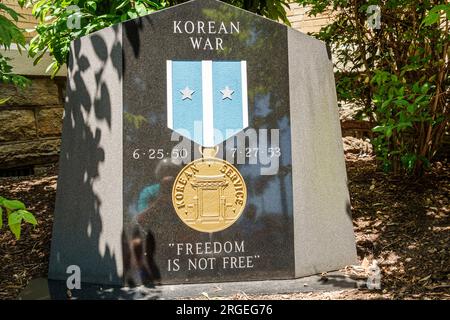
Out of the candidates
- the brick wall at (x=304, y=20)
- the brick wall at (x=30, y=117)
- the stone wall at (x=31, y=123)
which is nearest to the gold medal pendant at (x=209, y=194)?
the brick wall at (x=30, y=117)

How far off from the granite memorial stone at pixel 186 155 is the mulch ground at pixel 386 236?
417 millimetres

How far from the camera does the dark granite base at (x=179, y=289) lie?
139 inches

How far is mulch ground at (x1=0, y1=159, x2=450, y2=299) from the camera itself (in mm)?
3662

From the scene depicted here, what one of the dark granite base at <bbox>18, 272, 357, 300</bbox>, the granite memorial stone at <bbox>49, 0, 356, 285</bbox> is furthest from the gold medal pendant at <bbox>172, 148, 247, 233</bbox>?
the dark granite base at <bbox>18, 272, 357, 300</bbox>

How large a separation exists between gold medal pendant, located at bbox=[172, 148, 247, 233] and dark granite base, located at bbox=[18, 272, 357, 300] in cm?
42

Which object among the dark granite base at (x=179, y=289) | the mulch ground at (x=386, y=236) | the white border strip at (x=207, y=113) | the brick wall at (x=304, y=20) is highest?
the brick wall at (x=304, y=20)

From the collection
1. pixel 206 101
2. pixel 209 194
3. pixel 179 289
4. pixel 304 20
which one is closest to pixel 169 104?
pixel 206 101

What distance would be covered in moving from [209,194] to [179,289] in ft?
2.25

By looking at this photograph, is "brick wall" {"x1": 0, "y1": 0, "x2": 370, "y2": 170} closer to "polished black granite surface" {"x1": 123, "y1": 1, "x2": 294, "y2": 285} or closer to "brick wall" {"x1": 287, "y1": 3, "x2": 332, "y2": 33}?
"brick wall" {"x1": 287, "y1": 3, "x2": 332, "y2": 33}

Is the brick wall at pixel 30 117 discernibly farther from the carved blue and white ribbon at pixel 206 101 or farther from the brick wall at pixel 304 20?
the carved blue and white ribbon at pixel 206 101

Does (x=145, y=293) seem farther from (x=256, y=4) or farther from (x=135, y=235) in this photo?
(x=256, y=4)

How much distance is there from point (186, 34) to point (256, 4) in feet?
7.23

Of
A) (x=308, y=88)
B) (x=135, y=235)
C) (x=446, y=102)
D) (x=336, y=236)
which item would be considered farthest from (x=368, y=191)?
(x=135, y=235)

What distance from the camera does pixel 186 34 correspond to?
3.80 meters
